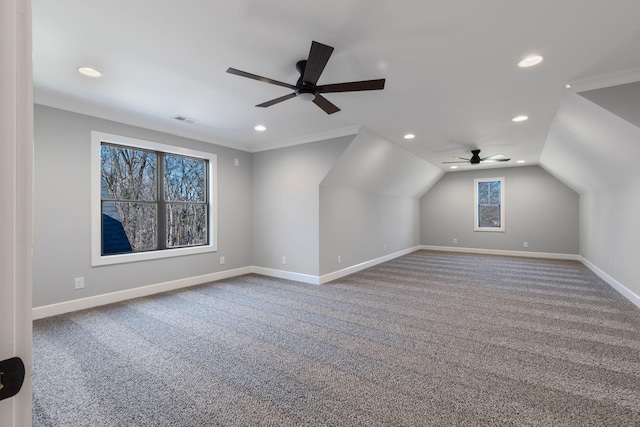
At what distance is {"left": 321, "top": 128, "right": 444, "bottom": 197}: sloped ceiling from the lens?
4773mm

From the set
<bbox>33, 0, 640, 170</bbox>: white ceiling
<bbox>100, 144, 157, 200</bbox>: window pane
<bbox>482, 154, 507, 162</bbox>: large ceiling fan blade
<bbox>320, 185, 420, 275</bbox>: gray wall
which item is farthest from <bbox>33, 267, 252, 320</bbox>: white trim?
<bbox>482, 154, 507, 162</bbox>: large ceiling fan blade

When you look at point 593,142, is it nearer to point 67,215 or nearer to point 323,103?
point 323,103

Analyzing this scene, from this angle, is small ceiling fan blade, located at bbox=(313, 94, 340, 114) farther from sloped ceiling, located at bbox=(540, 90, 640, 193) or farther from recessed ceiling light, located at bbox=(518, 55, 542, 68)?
sloped ceiling, located at bbox=(540, 90, 640, 193)

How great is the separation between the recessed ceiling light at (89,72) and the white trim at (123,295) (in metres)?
2.62

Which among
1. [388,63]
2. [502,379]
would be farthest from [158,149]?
[502,379]

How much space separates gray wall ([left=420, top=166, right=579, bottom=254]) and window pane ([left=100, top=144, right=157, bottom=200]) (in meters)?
7.68

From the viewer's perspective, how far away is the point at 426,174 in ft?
25.4

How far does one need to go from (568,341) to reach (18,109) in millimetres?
3924

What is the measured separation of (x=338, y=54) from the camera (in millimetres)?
2459

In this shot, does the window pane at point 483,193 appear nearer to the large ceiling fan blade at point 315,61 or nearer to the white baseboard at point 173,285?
the white baseboard at point 173,285

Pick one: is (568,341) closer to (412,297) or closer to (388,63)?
(412,297)

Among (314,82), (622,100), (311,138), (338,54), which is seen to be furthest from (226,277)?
(622,100)

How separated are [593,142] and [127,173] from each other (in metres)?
6.25

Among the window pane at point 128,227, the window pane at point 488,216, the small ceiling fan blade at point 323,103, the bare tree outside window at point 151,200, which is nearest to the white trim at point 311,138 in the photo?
the bare tree outside window at point 151,200
